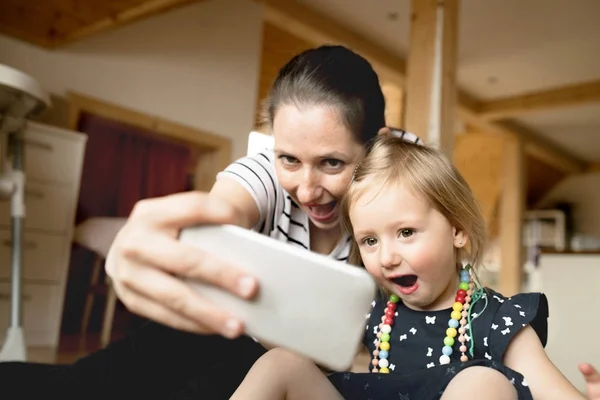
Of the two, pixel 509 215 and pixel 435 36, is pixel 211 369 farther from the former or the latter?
pixel 509 215

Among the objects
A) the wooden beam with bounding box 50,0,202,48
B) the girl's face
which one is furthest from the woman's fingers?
the wooden beam with bounding box 50,0,202,48

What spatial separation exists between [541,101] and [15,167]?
3993 mm

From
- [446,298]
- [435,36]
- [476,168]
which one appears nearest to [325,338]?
[446,298]

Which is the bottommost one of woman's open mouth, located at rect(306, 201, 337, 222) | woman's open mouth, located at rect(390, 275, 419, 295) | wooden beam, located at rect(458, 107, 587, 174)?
woman's open mouth, located at rect(390, 275, 419, 295)

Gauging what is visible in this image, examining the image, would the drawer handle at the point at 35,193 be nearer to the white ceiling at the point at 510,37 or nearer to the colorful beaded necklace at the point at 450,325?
the white ceiling at the point at 510,37

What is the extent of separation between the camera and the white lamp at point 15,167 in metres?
1.51

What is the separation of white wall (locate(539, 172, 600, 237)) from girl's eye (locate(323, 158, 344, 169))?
7.05 meters

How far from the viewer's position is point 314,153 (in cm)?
71

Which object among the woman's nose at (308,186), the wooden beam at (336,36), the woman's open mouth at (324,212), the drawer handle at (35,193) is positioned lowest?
the woman's open mouth at (324,212)

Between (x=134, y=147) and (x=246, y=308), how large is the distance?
9.97 feet

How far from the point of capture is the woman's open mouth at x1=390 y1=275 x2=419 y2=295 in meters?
0.67

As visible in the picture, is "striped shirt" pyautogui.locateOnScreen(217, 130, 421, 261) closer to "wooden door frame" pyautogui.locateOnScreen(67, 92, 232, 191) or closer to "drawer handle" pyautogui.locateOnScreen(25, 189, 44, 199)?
"drawer handle" pyautogui.locateOnScreen(25, 189, 44, 199)

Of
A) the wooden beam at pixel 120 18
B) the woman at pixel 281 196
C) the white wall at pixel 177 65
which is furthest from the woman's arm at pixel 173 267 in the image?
the white wall at pixel 177 65

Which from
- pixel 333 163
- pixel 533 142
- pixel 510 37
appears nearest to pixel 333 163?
pixel 333 163
